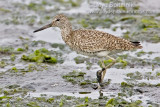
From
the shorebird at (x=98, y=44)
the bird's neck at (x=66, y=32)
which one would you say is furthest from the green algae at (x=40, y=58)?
the shorebird at (x=98, y=44)

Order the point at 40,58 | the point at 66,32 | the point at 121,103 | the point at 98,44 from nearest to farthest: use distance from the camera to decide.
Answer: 1. the point at 121,103
2. the point at 98,44
3. the point at 66,32
4. the point at 40,58

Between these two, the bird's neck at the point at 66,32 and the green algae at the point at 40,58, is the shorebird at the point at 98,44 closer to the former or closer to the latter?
the bird's neck at the point at 66,32

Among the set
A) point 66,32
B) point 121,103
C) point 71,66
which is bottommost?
Answer: point 121,103

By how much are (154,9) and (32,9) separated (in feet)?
16.5

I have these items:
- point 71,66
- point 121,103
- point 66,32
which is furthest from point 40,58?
point 121,103

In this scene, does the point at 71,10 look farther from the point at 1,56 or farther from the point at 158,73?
the point at 158,73

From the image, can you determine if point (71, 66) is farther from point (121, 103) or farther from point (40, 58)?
point (121, 103)

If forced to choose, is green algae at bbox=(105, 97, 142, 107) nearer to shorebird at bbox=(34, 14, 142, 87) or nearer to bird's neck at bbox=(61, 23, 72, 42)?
shorebird at bbox=(34, 14, 142, 87)

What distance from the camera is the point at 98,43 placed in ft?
28.2

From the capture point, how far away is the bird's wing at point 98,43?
8.58 metres

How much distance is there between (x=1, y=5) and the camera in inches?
636

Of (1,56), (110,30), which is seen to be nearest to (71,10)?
(110,30)

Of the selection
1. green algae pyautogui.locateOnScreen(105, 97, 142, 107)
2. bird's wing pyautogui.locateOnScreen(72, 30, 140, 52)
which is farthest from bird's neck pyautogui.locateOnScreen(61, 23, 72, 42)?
green algae pyautogui.locateOnScreen(105, 97, 142, 107)

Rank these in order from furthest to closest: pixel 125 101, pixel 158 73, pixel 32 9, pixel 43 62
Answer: pixel 32 9
pixel 43 62
pixel 158 73
pixel 125 101
